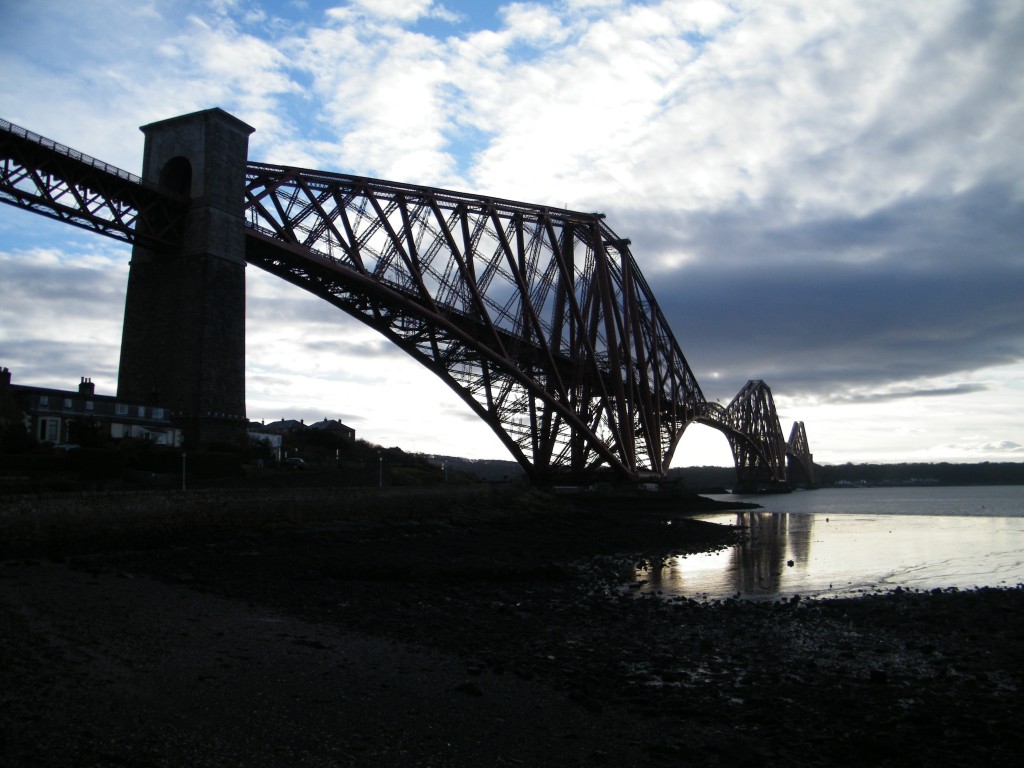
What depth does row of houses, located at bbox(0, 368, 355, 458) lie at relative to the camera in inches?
1181

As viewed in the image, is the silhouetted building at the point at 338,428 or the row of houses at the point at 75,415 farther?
the silhouetted building at the point at 338,428

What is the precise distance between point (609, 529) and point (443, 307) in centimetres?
1702

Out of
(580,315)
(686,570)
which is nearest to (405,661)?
(686,570)

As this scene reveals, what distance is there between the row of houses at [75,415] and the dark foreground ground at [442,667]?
424 inches

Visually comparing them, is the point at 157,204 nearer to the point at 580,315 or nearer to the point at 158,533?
the point at 158,533

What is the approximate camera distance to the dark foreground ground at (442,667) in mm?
7727

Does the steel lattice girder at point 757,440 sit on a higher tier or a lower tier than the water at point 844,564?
higher

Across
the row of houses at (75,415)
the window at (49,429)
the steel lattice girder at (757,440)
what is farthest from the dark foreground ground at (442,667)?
the steel lattice girder at (757,440)

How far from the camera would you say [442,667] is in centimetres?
1102

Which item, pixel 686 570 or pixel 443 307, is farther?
pixel 443 307

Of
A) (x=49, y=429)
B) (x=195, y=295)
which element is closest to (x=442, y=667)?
(x=195, y=295)

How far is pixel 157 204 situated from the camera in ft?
107

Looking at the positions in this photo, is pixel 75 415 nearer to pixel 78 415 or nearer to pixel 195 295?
pixel 78 415

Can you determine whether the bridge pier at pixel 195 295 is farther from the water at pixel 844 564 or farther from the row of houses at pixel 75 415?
the water at pixel 844 564
